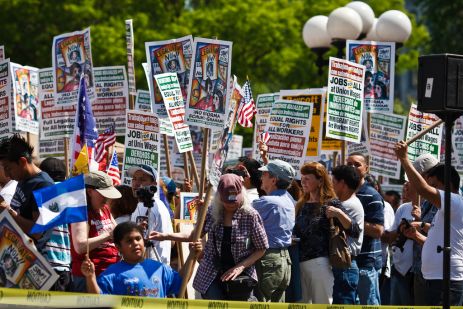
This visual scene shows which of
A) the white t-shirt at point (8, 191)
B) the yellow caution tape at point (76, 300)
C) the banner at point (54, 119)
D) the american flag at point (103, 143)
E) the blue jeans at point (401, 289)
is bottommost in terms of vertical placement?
the blue jeans at point (401, 289)

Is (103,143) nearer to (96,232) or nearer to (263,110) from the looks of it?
(263,110)

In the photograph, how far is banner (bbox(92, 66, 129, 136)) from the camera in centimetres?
1431

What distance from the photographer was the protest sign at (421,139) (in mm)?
13930

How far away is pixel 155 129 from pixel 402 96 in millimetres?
71103

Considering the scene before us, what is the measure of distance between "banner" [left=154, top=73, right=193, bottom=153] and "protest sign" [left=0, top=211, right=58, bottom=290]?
13.2ft

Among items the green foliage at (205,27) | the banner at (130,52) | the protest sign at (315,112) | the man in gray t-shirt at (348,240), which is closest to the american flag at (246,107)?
the protest sign at (315,112)

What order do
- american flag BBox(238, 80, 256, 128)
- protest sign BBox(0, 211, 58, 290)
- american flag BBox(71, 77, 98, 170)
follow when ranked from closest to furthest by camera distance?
protest sign BBox(0, 211, 58, 290) < american flag BBox(71, 77, 98, 170) < american flag BBox(238, 80, 256, 128)

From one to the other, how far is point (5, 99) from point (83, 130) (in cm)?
224

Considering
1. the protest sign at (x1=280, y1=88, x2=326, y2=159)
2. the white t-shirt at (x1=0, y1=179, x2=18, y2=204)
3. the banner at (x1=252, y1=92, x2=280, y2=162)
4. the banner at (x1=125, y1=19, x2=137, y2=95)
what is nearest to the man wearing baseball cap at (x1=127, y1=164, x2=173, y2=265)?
the white t-shirt at (x1=0, y1=179, x2=18, y2=204)

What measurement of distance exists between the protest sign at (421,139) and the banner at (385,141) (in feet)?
1.57

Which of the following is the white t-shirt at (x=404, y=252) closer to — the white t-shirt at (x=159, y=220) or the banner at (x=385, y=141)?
the white t-shirt at (x=159, y=220)

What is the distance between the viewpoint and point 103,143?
1276cm

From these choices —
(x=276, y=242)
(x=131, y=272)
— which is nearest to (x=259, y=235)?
(x=276, y=242)

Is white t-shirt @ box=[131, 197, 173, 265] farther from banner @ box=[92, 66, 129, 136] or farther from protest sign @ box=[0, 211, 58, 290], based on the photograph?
banner @ box=[92, 66, 129, 136]
